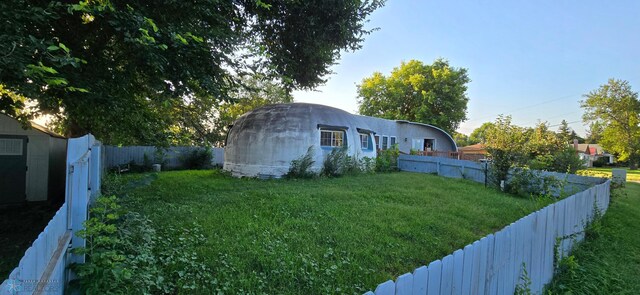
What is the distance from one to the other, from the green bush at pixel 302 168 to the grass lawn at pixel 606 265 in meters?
9.49

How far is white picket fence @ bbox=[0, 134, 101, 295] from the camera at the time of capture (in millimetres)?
1396

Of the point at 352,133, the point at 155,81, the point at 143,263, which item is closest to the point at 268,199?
the point at 155,81

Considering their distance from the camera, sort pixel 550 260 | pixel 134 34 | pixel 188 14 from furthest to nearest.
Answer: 1. pixel 188 14
2. pixel 134 34
3. pixel 550 260

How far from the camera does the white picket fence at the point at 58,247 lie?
4.58 ft

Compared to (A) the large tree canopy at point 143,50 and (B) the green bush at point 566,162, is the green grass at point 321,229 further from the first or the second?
(B) the green bush at point 566,162

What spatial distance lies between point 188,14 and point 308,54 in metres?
4.10

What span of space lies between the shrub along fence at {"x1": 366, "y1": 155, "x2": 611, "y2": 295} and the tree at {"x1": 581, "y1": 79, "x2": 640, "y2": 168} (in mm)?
46185

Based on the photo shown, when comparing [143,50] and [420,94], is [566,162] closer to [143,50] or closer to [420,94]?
[143,50]

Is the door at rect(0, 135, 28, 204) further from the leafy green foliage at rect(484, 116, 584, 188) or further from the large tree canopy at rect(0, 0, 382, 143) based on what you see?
the leafy green foliage at rect(484, 116, 584, 188)

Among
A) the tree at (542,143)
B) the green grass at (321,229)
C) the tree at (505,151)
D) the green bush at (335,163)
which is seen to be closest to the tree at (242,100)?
the green grass at (321,229)

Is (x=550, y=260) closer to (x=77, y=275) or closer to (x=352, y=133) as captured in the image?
(x=77, y=275)

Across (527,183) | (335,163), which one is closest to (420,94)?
(335,163)

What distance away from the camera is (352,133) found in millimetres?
16078

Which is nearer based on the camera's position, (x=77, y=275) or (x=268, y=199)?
(x=77, y=275)
